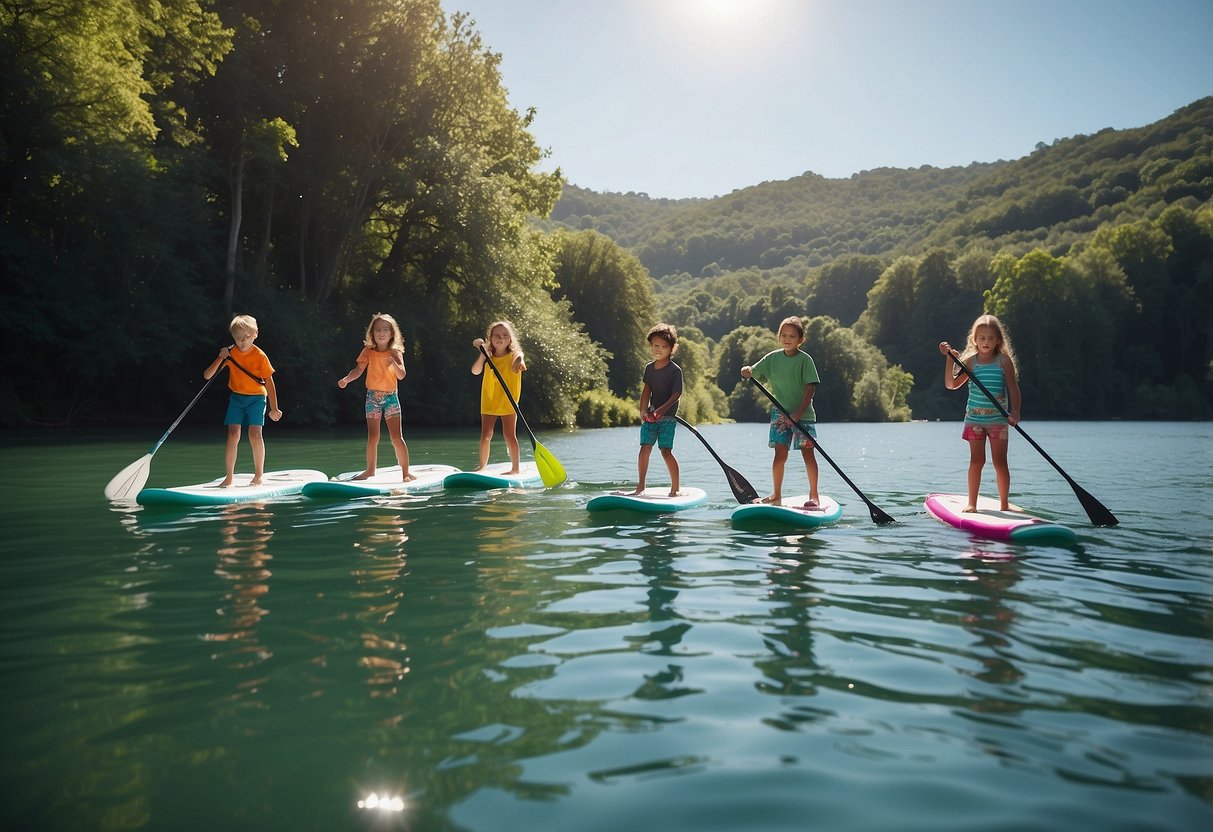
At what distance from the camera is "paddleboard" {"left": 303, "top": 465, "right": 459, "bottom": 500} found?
1001cm

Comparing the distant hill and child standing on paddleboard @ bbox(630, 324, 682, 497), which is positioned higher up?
the distant hill

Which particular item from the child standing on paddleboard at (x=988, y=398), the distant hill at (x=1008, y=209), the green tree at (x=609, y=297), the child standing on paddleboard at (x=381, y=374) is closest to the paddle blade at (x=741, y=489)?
the child standing on paddleboard at (x=988, y=398)

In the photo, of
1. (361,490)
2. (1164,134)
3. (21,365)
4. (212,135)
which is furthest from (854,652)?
(1164,134)

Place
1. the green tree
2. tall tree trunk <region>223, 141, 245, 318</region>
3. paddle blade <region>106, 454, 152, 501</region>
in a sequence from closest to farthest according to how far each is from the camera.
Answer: paddle blade <region>106, 454, 152, 501</region>
tall tree trunk <region>223, 141, 245, 318</region>
the green tree

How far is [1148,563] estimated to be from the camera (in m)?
6.57

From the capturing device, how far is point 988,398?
841 centimetres

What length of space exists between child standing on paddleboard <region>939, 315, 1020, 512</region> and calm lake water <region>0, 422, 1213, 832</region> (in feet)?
3.49

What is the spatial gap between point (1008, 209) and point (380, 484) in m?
115

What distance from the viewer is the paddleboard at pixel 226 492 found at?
9.34m

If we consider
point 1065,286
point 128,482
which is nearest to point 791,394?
point 128,482

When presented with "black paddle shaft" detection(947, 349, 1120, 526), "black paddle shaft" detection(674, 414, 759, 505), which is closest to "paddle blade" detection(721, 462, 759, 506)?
"black paddle shaft" detection(674, 414, 759, 505)

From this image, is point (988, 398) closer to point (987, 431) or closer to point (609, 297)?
point (987, 431)

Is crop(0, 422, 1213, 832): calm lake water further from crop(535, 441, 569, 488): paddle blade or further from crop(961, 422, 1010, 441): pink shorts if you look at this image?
crop(535, 441, 569, 488): paddle blade

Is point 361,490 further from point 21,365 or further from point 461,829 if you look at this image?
point 21,365
